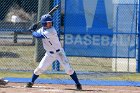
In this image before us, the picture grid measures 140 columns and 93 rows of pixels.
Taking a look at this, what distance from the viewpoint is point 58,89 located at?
454 inches

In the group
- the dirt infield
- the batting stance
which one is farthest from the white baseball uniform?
the dirt infield

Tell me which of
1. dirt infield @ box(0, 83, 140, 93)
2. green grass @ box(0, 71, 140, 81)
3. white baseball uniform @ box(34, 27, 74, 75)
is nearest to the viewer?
dirt infield @ box(0, 83, 140, 93)

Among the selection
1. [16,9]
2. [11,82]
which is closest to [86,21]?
[11,82]

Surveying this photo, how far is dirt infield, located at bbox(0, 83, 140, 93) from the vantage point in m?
11.2

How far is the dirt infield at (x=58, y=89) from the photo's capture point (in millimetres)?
11188

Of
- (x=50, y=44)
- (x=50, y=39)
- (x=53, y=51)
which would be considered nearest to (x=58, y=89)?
(x=53, y=51)

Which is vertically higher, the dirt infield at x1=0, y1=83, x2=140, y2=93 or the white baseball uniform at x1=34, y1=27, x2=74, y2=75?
the white baseball uniform at x1=34, y1=27, x2=74, y2=75

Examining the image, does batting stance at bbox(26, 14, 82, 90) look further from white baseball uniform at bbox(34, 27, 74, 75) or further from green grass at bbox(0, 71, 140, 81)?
green grass at bbox(0, 71, 140, 81)

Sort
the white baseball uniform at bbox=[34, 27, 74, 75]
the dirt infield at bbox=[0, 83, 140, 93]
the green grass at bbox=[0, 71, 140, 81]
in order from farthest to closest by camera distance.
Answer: the green grass at bbox=[0, 71, 140, 81] → the white baseball uniform at bbox=[34, 27, 74, 75] → the dirt infield at bbox=[0, 83, 140, 93]

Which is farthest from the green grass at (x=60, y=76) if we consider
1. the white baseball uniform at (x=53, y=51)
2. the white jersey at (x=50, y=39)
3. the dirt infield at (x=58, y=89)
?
the white jersey at (x=50, y=39)

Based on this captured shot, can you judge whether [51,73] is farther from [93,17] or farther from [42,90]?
[42,90]

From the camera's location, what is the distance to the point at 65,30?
15.0 m

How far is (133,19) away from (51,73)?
2982mm

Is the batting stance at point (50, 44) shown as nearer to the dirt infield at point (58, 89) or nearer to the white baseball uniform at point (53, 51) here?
the white baseball uniform at point (53, 51)
